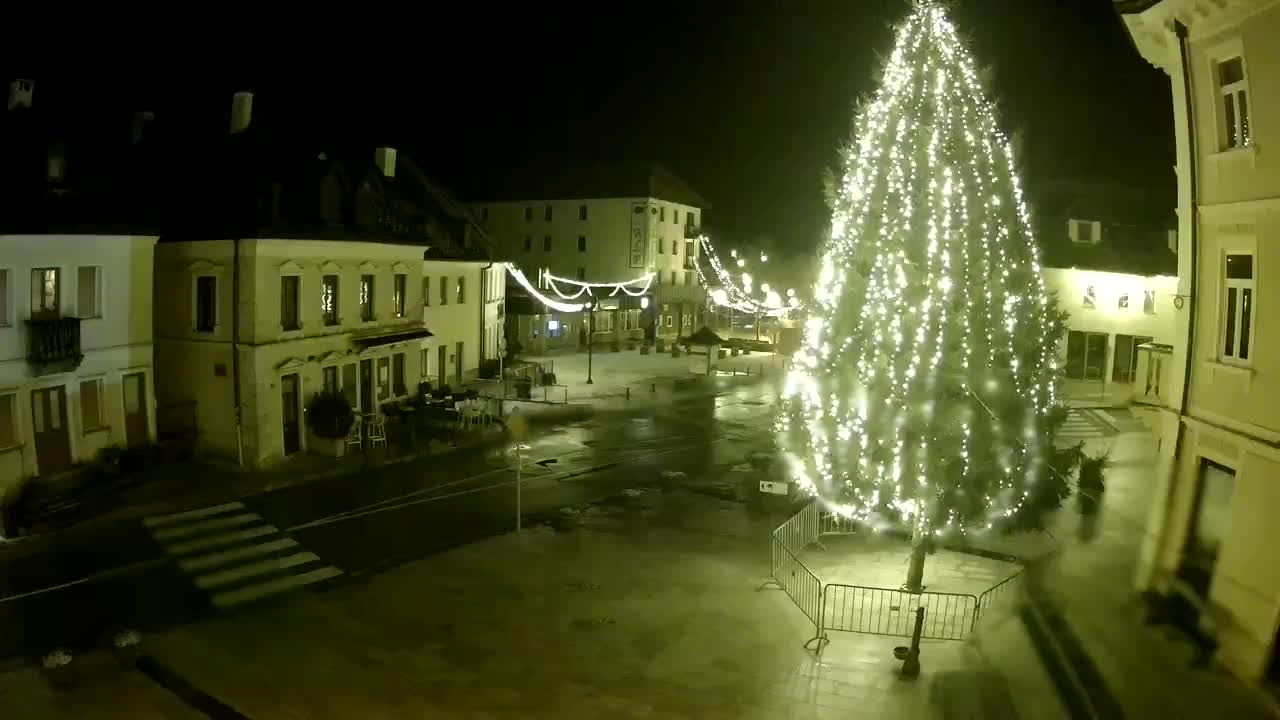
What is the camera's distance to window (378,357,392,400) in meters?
30.0

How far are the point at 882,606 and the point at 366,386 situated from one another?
65.4 ft

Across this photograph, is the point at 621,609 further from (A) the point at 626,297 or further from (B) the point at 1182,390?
(A) the point at 626,297

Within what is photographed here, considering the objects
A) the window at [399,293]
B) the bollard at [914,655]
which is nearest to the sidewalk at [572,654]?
Result: the bollard at [914,655]

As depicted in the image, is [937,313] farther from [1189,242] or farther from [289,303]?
[289,303]

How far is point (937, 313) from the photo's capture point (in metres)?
12.3

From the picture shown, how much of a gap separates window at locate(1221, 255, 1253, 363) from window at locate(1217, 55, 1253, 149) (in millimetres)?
1654

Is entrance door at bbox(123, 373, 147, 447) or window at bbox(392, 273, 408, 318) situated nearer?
entrance door at bbox(123, 373, 147, 447)

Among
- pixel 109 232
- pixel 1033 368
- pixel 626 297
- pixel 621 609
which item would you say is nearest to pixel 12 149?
pixel 109 232

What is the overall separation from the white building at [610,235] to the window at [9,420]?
128 ft

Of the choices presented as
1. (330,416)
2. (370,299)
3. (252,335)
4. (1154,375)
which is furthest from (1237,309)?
(370,299)

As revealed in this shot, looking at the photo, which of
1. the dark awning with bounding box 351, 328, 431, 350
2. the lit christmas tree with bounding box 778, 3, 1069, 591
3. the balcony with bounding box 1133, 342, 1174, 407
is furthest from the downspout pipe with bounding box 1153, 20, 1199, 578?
the dark awning with bounding box 351, 328, 431, 350

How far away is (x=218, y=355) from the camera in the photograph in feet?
80.3

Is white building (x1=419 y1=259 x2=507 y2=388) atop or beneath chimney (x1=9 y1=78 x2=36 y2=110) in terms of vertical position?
beneath

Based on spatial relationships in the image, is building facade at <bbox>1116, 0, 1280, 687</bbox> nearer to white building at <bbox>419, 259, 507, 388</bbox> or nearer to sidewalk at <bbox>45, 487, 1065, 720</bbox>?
sidewalk at <bbox>45, 487, 1065, 720</bbox>
